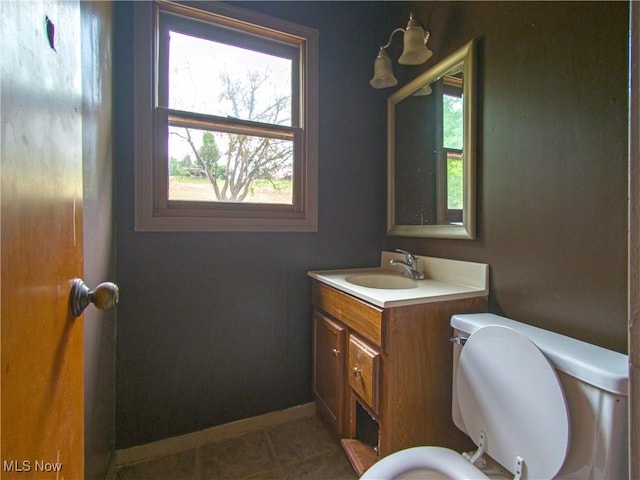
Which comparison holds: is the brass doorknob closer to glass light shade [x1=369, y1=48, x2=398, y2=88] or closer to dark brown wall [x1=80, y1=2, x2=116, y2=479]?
dark brown wall [x1=80, y1=2, x2=116, y2=479]

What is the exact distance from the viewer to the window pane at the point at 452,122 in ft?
4.50

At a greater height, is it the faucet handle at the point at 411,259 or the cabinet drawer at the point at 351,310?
the faucet handle at the point at 411,259

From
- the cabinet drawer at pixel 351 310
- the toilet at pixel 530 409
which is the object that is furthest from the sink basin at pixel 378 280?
the toilet at pixel 530 409

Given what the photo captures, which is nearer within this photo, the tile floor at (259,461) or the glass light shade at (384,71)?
the tile floor at (259,461)

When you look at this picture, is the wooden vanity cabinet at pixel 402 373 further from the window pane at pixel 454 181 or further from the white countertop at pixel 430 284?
the window pane at pixel 454 181

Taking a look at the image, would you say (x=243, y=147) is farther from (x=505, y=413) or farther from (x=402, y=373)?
(x=505, y=413)

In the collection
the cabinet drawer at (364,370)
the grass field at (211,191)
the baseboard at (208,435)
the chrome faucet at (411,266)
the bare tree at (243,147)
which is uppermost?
the bare tree at (243,147)

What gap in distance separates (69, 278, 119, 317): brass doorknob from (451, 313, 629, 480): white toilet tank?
107cm

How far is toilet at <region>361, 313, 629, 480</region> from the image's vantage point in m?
0.68

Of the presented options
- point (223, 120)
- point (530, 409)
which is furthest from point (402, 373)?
point (223, 120)

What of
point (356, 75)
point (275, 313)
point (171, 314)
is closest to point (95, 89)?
A: point (171, 314)

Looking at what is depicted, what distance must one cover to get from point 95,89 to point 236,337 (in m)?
1.22

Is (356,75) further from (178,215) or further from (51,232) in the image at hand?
(51,232)

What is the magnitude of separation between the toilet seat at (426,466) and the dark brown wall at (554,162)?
54 cm
